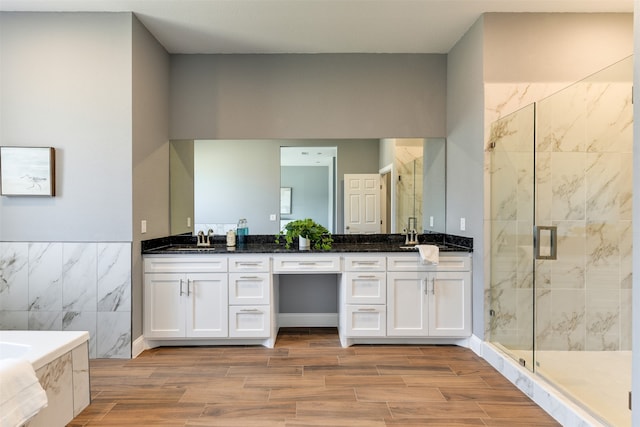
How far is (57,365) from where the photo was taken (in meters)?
1.92

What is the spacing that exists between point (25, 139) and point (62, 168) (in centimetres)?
35

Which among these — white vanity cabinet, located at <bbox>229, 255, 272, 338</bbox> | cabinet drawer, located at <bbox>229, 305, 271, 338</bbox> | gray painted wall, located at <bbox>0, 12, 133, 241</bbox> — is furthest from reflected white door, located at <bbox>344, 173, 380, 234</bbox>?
gray painted wall, located at <bbox>0, 12, 133, 241</bbox>

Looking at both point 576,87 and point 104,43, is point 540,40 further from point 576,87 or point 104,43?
point 104,43

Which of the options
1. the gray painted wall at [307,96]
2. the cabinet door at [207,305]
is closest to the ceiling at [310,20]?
the gray painted wall at [307,96]

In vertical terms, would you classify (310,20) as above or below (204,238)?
above

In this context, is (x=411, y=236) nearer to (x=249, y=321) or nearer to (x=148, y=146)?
(x=249, y=321)

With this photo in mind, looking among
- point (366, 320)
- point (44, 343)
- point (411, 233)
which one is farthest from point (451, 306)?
point (44, 343)

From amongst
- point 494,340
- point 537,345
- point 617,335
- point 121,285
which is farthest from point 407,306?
point 121,285

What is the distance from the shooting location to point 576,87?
2525 millimetres

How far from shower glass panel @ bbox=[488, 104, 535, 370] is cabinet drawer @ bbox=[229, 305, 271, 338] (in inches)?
71.9

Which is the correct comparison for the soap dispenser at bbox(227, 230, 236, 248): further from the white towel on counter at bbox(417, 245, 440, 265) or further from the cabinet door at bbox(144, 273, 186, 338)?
the white towel on counter at bbox(417, 245, 440, 265)

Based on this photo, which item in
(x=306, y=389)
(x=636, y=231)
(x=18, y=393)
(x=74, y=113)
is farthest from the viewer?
(x=74, y=113)

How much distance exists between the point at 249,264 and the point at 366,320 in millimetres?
1105

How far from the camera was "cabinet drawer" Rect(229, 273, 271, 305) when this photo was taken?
320 cm
